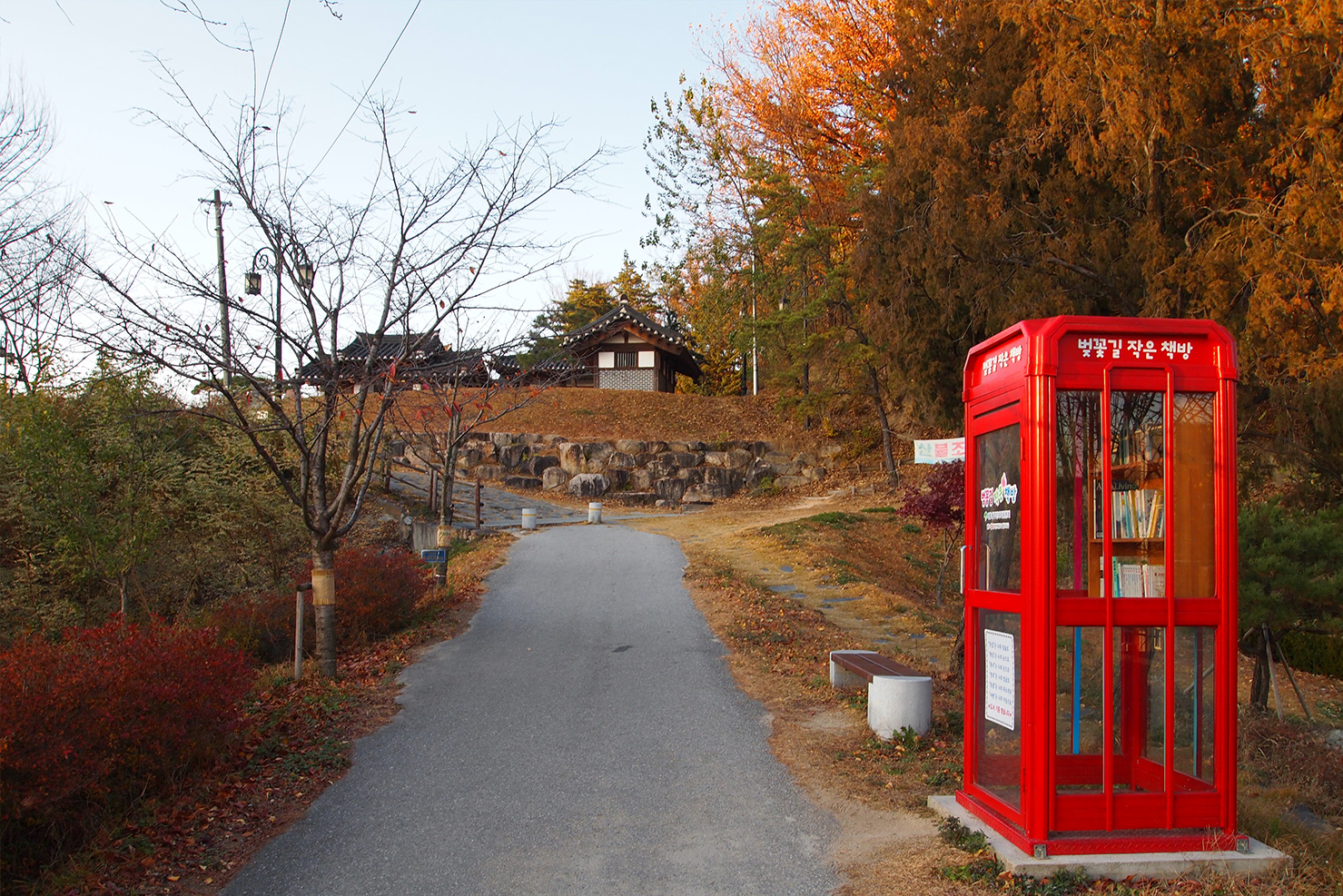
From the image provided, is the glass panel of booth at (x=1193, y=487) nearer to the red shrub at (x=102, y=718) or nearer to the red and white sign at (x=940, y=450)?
the red and white sign at (x=940, y=450)

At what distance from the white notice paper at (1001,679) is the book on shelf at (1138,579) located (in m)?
0.61

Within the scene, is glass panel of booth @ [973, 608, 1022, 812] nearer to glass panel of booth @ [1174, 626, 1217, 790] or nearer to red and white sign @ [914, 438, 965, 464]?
glass panel of booth @ [1174, 626, 1217, 790]

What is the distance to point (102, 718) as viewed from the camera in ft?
17.9

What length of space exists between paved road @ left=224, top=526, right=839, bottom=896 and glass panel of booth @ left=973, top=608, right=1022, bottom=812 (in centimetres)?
103


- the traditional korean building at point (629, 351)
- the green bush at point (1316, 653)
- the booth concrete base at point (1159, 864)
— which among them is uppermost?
the traditional korean building at point (629, 351)

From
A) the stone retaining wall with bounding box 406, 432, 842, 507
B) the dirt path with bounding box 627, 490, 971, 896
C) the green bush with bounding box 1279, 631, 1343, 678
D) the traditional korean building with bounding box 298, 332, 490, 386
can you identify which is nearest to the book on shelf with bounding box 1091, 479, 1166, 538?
the dirt path with bounding box 627, 490, 971, 896

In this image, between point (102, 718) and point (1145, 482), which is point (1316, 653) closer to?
point (1145, 482)

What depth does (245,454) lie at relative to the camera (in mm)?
13766

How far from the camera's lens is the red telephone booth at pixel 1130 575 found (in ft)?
15.3

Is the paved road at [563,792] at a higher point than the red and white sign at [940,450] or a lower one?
lower

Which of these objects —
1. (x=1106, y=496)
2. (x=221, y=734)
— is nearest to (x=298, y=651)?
(x=221, y=734)

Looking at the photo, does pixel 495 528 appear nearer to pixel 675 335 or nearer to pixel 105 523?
pixel 105 523

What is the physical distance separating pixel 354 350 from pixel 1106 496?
26.7ft

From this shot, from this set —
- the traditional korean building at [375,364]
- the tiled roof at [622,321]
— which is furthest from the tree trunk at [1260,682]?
the tiled roof at [622,321]
